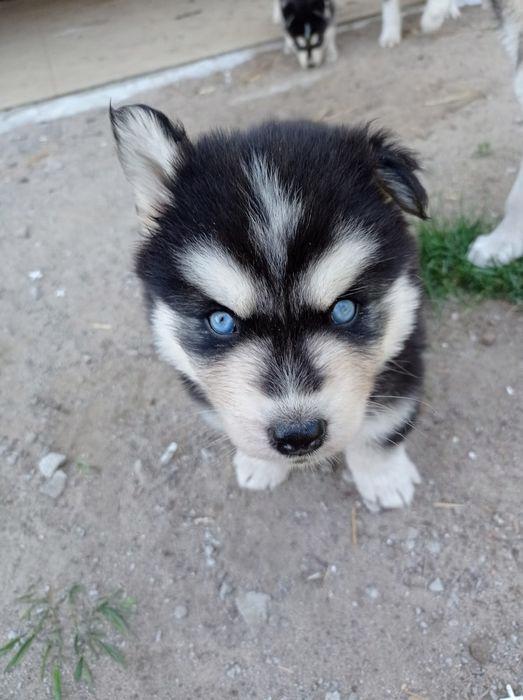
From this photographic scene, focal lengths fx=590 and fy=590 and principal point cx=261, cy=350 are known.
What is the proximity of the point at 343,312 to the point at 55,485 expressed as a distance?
1757mm

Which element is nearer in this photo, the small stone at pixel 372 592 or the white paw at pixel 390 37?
the small stone at pixel 372 592

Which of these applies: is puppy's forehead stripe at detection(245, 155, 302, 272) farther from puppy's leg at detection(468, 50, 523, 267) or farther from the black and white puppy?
puppy's leg at detection(468, 50, 523, 267)

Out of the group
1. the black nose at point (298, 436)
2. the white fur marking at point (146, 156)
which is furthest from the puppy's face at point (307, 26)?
the black nose at point (298, 436)

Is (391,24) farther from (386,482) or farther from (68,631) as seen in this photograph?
(68,631)

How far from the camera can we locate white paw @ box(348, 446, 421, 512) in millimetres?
2490

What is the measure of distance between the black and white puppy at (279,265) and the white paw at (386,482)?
58cm

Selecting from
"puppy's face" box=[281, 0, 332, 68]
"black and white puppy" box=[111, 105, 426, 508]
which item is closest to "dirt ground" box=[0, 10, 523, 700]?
"black and white puppy" box=[111, 105, 426, 508]

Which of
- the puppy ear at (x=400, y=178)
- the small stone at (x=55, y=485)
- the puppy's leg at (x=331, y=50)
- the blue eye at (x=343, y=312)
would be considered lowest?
the small stone at (x=55, y=485)

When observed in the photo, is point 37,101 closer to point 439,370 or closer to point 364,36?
point 364,36

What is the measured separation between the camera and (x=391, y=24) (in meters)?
5.41

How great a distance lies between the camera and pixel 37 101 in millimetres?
5633

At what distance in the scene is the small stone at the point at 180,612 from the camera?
2.38 m

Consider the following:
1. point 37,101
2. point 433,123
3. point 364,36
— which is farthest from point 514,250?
point 37,101

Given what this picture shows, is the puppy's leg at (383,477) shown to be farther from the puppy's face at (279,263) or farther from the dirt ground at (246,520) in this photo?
the puppy's face at (279,263)
